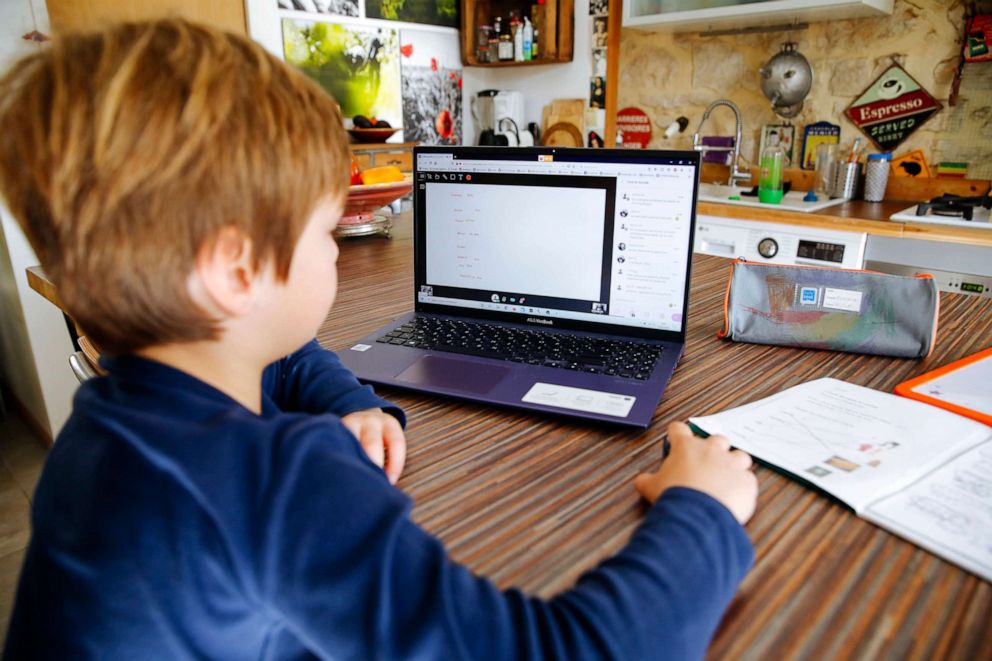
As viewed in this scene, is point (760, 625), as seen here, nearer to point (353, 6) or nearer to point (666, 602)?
point (666, 602)

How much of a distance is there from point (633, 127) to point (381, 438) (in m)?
3.02

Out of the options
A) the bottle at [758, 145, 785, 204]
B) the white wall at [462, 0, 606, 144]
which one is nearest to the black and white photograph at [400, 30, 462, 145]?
the white wall at [462, 0, 606, 144]

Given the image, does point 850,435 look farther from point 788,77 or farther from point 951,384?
point 788,77

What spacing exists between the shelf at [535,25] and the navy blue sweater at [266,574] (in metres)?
3.19

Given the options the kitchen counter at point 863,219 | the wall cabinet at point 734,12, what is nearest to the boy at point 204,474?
the kitchen counter at point 863,219

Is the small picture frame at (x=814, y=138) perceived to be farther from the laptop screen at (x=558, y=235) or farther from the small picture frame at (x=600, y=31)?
the laptop screen at (x=558, y=235)

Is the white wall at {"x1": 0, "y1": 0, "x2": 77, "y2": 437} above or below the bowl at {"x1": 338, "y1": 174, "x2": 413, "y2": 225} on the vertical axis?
below

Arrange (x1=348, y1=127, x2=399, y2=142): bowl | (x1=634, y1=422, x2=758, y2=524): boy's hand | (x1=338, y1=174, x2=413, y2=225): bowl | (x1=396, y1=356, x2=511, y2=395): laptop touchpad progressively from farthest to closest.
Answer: (x1=348, y1=127, x2=399, y2=142): bowl < (x1=338, y1=174, x2=413, y2=225): bowl < (x1=396, y1=356, x2=511, y2=395): laptop touchpad < (x1=634, y1=422, x2=758, y2=524): boy's hand

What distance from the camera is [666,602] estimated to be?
441mm

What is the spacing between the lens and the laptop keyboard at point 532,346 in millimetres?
865

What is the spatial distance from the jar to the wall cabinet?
537mm

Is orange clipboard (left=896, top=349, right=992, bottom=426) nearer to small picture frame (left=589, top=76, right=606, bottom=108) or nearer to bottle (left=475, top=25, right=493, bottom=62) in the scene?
small picture frame (left=589, top=76, right=606, bottom=108)

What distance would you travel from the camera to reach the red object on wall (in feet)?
10.8

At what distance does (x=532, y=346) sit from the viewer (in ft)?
3.04
